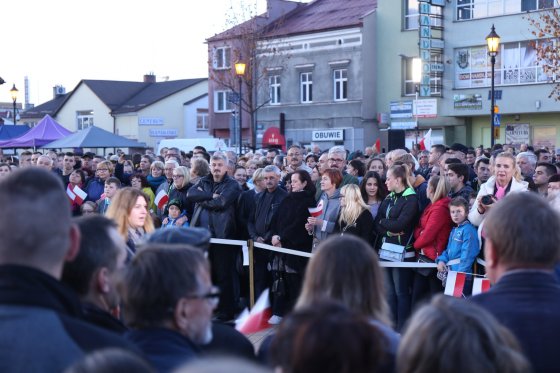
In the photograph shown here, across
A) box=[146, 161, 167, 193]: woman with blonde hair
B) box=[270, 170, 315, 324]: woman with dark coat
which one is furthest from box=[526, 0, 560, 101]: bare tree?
box=[270, 170, 315, 324]: woman with dark coat

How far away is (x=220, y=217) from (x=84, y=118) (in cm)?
5604

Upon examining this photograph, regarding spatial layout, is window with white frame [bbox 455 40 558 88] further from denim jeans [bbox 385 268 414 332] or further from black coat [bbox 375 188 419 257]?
denim jeans [bbox 385 268 414 332]

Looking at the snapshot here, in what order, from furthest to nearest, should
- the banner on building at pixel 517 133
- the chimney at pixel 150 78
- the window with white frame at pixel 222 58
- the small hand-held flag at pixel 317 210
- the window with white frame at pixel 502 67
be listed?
the chimney at pixel 150 78, the window with white frame at pixel 222 58, the banner on building at pixel 517 133, the window with white frame at pixel 502 67, the small hand-held flag at pixel 317 210

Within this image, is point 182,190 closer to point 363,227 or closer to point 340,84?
point 363,227

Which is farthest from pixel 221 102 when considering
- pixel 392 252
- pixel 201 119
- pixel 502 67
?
pixel 392 252

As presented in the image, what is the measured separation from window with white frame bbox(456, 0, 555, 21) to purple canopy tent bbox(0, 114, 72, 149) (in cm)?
2036

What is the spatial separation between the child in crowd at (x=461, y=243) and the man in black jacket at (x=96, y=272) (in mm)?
5798

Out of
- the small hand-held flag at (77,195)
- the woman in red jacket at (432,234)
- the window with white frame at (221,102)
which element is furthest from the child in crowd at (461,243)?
the window with white frame at (221,102)

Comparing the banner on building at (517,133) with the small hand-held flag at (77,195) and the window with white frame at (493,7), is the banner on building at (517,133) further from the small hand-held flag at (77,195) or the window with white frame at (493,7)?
the small hand-held flag at (77,195)

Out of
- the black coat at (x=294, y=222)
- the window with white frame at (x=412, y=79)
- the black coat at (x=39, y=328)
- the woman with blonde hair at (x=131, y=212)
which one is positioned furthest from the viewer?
the window with white frame at (x=412, y=79)

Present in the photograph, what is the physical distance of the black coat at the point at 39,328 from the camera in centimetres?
273

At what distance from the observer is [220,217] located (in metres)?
10.5

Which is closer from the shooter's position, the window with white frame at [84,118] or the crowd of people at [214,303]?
the crowd of people at [214,303]

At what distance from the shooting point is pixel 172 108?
195 ft
